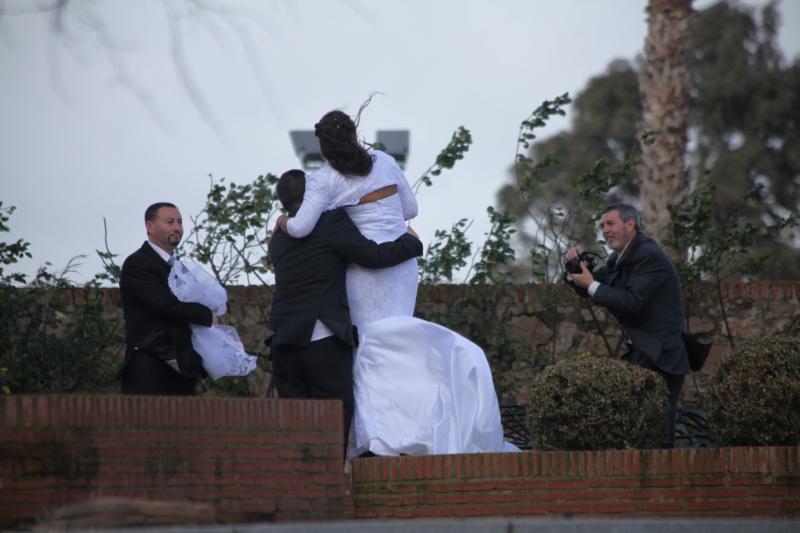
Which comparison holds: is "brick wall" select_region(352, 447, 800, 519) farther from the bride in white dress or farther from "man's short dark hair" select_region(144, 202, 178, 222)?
"man's short dark hair" select_region(144, 202, 178, 222)

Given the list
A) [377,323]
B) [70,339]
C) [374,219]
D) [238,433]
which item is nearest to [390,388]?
[377,323]

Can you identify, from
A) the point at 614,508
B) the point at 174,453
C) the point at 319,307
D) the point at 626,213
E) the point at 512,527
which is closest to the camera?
the point at 512,527

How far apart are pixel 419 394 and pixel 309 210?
1.15 m

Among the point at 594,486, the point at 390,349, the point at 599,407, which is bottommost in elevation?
the point at 594,486

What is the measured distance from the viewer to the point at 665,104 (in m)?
14.0

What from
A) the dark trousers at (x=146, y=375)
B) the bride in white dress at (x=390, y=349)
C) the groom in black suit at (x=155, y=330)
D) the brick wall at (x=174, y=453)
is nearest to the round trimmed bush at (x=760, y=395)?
the bride in white dress at (x=390, y=349)

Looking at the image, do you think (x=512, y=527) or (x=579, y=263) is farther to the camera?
(x=579, y=263)

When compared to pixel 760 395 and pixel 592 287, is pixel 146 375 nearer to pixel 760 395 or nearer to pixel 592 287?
pixel 592 287

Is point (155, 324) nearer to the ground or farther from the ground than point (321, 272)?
nearer to the ground

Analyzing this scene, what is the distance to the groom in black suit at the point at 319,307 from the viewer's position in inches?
265

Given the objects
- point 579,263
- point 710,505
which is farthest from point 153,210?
point 710,505

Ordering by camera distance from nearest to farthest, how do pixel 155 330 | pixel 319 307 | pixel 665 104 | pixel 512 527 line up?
1. pixel 512 527
2. pixel 319 307
3. pixel 155 330
4. pixel 665 104

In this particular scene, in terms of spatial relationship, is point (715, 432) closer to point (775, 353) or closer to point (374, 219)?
point (775, 353)

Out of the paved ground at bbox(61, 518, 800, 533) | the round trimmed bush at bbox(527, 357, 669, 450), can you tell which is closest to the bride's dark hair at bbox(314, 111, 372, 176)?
the round trimmed bush at bbox(527, 357, 669, 450)
